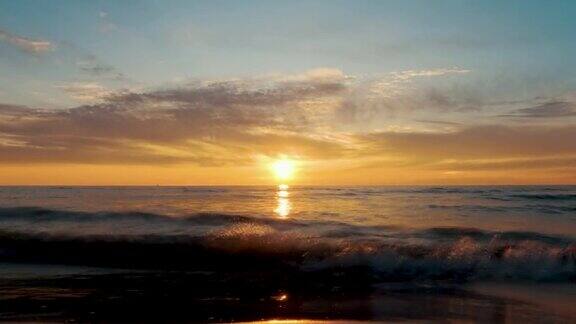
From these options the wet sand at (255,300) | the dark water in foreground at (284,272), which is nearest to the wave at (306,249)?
the dark water in foreground at (284,272)

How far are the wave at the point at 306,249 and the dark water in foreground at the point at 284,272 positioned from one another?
0.04m

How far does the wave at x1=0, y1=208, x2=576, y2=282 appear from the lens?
12.6 m

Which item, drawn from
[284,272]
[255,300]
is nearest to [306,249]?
[284,272]

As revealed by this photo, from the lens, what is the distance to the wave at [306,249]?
41.3ft

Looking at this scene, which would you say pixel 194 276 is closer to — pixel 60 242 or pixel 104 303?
pixel 104 303

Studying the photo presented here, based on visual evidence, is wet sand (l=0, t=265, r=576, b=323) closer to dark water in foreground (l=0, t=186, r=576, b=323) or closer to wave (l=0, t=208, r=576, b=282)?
dark water in foreground (l=0, t=186, r=576, b=323)

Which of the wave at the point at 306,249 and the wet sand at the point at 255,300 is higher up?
the wave at the point at 306,249

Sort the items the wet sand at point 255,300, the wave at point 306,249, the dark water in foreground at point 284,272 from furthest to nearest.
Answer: the wave at point 306,249 → the dark water in foreground at point 284,272 → the wet sand at point 255,300

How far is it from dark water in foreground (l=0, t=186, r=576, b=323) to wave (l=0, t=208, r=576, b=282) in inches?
1.6

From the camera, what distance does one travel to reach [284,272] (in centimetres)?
1263

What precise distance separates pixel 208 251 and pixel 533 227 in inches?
558

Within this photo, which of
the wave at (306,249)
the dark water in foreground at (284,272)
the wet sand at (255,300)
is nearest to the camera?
the wet sand at (255,300)

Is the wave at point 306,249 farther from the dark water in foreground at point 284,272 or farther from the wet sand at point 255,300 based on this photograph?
the wet sand at point 255,300

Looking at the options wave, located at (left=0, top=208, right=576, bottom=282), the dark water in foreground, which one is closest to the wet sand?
the dark water in foreground
